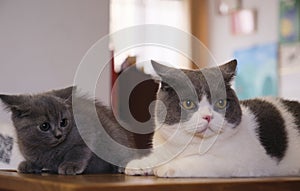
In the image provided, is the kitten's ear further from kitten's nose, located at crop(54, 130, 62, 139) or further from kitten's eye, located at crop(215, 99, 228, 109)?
kitten's eye, located at crop(215, 99, 228, 109)

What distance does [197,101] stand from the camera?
0.88 metres

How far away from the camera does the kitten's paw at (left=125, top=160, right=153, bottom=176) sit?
869 mm

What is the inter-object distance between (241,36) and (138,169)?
10.6 feet

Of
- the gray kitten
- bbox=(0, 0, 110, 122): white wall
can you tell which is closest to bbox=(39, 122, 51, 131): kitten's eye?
the gray kitten

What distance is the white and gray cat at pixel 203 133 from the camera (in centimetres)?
86

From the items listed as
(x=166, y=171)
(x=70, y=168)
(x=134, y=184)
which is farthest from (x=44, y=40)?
(x=134, y=184)

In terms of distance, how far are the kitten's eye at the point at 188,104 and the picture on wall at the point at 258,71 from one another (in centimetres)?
280

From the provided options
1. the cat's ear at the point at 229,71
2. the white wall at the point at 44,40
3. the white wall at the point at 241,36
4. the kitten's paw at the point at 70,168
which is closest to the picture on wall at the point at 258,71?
the white wall at the point at 241,36

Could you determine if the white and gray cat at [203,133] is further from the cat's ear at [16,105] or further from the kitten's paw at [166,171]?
the cat's ear at [16,105]

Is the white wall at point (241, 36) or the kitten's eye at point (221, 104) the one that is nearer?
the kitten's eye at point (221, 104)

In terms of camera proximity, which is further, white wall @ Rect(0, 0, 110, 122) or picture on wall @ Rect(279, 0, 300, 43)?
picture on wall @ Rect(279, 0, 300, 43)

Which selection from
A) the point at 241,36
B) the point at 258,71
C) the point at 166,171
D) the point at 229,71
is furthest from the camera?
the point at 241,36

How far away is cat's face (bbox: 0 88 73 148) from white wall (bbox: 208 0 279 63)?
2974 mm

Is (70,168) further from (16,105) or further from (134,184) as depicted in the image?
(134,184)
